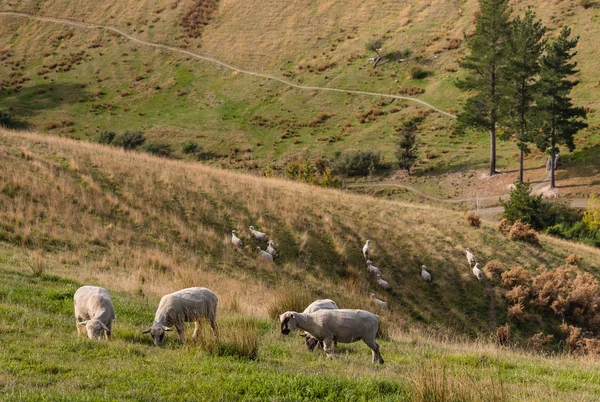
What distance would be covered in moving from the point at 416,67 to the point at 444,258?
7074cm

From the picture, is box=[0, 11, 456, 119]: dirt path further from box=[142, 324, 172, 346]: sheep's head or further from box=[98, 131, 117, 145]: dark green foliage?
box=[142, 324, 172, 346]: sheep's head

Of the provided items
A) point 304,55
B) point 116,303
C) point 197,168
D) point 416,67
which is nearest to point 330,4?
point 304,55

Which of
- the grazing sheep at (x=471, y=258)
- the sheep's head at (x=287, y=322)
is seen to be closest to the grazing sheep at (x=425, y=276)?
the grazing sheep at (x=471, y=258)

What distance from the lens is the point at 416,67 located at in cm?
9250

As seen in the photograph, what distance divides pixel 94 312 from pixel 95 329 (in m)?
0.79

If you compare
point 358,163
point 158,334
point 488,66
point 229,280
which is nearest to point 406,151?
point 358,163

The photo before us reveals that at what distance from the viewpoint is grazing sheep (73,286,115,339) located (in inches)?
410

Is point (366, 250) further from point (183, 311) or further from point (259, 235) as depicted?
point (183, 311)

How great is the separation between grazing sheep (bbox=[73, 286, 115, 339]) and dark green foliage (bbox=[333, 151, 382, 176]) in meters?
60.6

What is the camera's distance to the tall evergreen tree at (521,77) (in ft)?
198

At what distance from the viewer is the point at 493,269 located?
28.1 m

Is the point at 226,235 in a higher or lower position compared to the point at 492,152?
lower

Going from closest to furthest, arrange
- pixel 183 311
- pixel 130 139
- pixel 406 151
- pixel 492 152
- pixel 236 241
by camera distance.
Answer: pixel 183 311 → pixel 236 241 → pixel 492 152 → pixel 406 151 → pixel 130 139

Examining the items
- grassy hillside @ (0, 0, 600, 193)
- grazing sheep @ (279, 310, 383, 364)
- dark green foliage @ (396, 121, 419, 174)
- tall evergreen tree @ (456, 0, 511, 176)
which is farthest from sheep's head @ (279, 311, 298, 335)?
dark green foliage @ (396, 121, 419, 174)
